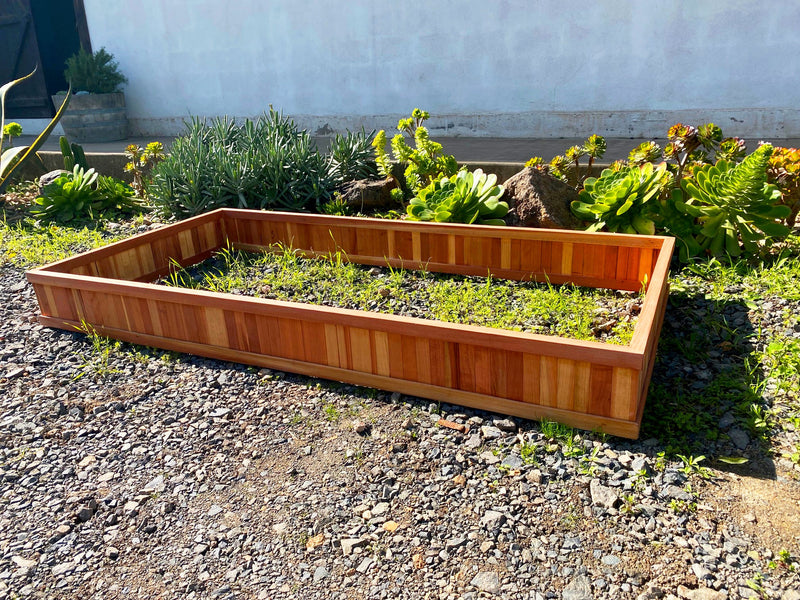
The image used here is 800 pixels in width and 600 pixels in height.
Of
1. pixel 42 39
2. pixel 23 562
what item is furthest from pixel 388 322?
pixel 42 39

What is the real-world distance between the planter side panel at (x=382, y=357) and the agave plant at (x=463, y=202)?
1668 millimetres

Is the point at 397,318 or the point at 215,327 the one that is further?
the point at 215,327

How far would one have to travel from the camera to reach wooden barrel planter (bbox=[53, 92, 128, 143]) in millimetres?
10117

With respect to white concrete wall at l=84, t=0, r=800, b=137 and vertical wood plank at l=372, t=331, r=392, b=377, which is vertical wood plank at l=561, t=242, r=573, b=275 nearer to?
vertical wood plank at l=372, t=331, r=392, b=377

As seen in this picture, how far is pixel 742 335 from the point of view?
2896 mm

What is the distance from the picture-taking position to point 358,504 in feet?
6.63

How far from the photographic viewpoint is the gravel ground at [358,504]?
174 cm

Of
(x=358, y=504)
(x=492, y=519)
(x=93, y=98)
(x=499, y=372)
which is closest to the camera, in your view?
(x=492, y=519)

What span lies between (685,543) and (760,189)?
2270mm

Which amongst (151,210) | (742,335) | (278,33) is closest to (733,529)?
(742,335)

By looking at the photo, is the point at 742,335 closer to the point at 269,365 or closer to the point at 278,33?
the point at 269,365

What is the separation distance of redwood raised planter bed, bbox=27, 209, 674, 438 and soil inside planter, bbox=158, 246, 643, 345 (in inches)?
4.4

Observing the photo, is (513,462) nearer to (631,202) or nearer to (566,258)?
(566,258)

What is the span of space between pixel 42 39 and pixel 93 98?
1.74 metres
